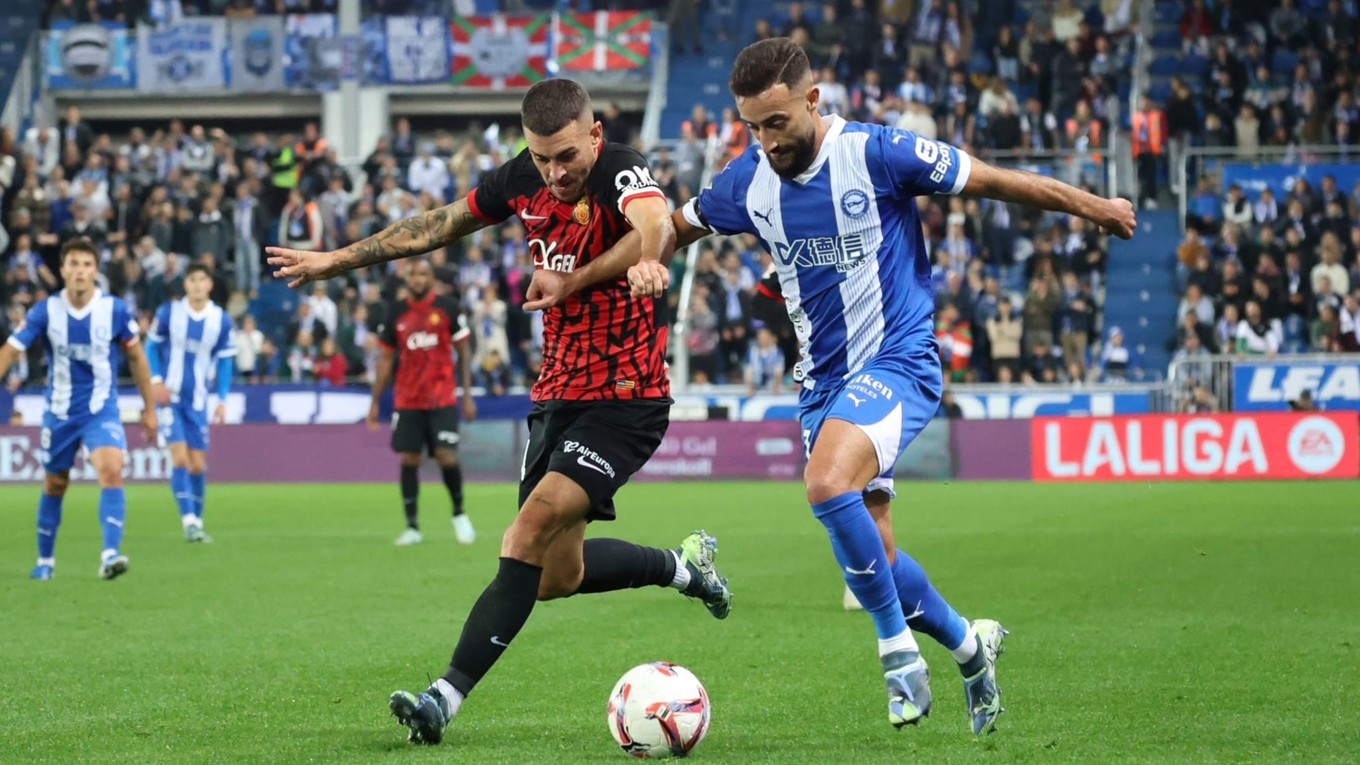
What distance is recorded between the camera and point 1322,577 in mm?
11672

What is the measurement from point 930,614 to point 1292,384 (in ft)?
61.7

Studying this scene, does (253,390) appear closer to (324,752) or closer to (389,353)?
(389,353)

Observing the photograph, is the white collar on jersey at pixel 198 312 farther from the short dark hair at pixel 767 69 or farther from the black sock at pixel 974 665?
the black sock at pixel 974 665

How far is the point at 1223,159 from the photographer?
28.8m

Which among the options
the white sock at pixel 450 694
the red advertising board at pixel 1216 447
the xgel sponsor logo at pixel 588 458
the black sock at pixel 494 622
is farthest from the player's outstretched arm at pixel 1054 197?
the red advertising board at pixel 1216 447

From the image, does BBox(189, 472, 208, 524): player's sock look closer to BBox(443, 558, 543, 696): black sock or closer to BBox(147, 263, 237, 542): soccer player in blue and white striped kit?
BBox(147, 263, 237, 542): soccer player in blue and white striped kit

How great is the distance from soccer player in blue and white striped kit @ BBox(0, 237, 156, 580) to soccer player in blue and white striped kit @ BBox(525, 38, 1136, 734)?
6.93m

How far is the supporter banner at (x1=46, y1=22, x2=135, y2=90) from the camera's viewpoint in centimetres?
3544

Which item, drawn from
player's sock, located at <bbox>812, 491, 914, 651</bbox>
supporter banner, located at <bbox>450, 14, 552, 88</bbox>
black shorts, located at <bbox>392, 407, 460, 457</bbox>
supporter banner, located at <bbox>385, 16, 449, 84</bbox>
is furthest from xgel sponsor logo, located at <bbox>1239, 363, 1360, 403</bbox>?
player's sock, located at <bbox>812, 491, 914, 651</bbox>

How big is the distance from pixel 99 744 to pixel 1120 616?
5.65m

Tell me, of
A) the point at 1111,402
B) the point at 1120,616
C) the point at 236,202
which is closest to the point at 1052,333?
the point at 1111,402

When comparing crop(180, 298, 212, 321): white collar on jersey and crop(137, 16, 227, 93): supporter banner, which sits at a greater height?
crop(137, 16, 227, 93): supporter banner

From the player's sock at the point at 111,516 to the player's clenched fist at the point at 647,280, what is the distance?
7.72m

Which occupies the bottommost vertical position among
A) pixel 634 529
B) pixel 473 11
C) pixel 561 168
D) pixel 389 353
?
pixel 634 529
